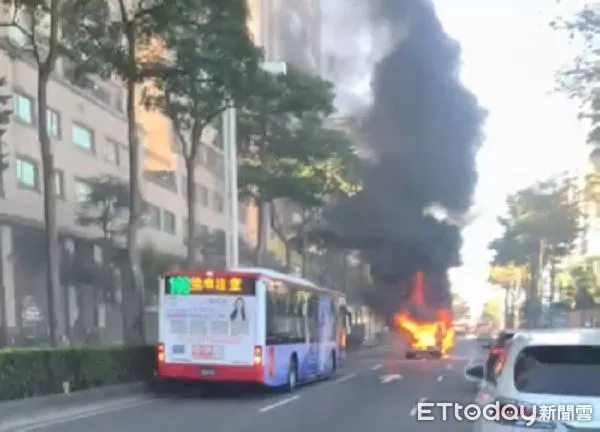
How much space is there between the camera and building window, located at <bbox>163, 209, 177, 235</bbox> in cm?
4838

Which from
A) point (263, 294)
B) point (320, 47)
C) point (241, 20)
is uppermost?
point (320, 47)

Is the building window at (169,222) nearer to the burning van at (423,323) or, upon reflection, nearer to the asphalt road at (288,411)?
the burning van at (423,323)

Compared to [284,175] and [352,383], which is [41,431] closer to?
[352,383]

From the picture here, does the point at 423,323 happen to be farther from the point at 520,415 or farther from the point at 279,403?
the point at 520,415

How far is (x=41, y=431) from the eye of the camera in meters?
14.8

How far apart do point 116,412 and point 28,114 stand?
61.9 ft

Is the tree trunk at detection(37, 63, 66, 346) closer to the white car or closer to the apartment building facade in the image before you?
the apartment building facade

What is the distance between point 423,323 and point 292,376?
22712mm

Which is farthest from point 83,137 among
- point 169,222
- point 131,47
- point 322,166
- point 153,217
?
point 131,47

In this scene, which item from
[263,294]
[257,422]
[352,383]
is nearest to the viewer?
[257,422]

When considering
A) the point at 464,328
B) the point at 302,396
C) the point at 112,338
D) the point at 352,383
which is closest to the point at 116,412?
the point at 302,396

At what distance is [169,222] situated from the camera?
4909 centimetres

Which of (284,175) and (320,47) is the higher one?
(320,47)

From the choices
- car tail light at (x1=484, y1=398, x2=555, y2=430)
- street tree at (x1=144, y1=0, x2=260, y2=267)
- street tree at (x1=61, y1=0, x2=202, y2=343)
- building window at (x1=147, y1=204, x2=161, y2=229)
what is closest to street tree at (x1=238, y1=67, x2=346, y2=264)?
building window at (x1=147, y1=204, x2=161, y2=229)
